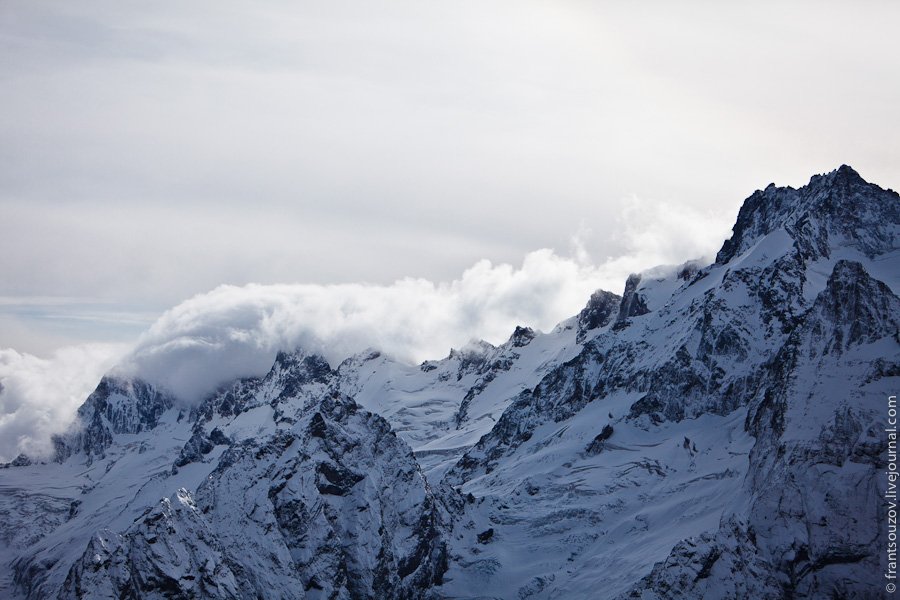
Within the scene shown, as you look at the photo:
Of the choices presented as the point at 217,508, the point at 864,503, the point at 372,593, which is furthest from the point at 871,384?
the point at 217,508

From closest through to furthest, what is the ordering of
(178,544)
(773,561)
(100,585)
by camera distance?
1. (100,585)
2. (178,544)
3. (773,561)

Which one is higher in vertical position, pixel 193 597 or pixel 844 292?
pixel 844 292

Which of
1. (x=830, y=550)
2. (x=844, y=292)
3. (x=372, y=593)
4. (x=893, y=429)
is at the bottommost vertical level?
(x=372, y=593)

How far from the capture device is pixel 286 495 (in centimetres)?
19888

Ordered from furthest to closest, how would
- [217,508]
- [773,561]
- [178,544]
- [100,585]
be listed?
1. [217,508]
2. [773,561]
3. [178,544]
4. [100,585]

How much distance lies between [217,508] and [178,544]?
2416 centimetres

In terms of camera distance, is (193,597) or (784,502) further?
(784,502)

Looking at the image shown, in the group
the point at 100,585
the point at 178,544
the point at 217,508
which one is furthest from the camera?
the point at 217,508

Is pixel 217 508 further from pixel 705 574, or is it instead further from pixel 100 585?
pixel 705 574

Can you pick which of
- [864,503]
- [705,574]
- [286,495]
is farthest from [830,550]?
[286,495]

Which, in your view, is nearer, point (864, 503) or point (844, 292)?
point (864, 503)

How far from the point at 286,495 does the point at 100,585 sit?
2002 inches

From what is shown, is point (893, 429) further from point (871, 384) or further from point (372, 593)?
point (372, 593)

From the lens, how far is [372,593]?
653 feet
